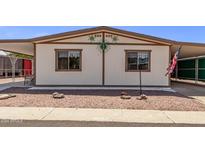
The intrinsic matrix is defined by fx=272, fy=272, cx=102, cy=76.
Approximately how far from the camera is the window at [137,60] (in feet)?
56.9

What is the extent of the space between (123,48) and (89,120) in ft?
33.2

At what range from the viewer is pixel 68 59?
17.2 meters

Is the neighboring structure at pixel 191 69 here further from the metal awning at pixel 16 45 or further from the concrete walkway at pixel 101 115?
the concrete walkway at pixel 101 115

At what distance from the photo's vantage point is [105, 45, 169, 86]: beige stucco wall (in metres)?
17.2

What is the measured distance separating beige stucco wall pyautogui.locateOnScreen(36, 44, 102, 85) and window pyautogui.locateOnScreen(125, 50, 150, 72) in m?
1.85

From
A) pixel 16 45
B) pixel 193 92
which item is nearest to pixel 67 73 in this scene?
pixel 16 45

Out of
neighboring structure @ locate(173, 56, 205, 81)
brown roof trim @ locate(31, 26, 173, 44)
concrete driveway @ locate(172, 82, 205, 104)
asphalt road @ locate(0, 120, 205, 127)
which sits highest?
brown roof trim @ locate(31, 26, 173, 44)

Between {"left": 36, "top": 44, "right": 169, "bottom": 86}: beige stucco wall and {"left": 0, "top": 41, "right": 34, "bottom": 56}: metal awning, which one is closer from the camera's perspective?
{"left": 36, "top": 44, "right": 169, "bottom": 86}: beige stucco wall

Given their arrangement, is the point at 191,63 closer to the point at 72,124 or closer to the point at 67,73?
the point at 67,73

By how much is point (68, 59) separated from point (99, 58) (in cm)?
196

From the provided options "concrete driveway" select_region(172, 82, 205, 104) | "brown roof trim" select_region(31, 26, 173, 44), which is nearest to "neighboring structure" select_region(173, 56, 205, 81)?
"concrete driveway" select_region(172, 82, 205, 104)

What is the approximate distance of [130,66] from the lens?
17500 mm

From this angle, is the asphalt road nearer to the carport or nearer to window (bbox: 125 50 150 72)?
window (bbox: 125 50 150 72)
